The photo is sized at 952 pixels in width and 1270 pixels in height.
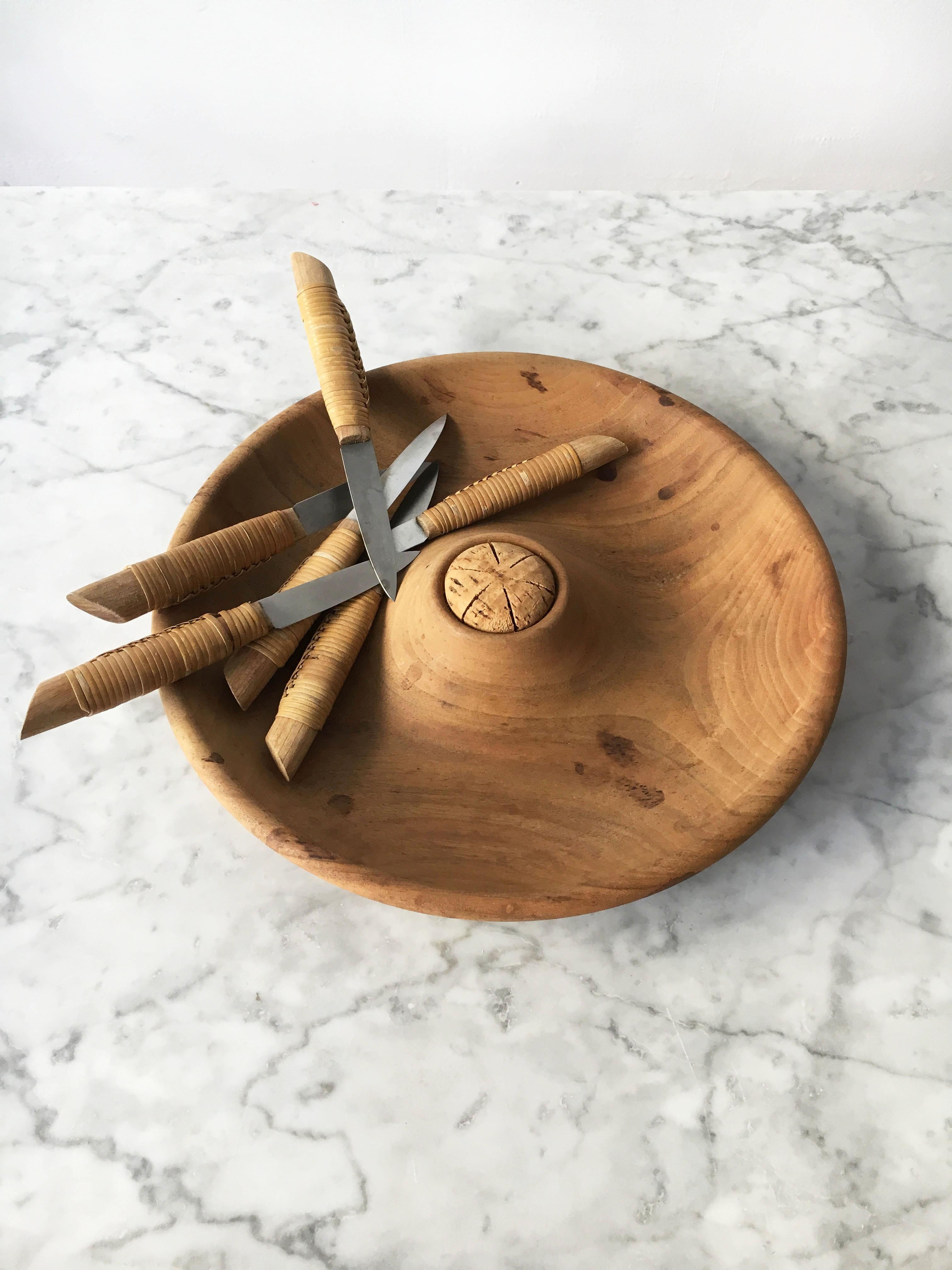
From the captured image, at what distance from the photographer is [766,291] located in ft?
3.03

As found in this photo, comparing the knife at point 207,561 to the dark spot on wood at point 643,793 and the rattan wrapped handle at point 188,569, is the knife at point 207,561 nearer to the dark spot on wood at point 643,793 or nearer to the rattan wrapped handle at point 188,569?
the rattan wrapped handle at point 188,569

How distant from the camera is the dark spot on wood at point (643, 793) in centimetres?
56

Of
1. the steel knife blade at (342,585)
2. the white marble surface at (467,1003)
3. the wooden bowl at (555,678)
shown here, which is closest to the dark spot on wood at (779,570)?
the wooden bowl at (555,678)

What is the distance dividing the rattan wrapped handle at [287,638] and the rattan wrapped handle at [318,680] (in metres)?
0.01

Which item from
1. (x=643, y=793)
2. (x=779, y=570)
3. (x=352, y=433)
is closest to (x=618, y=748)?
(x=643, y=793)

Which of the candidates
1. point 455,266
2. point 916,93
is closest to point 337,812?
point 455,266

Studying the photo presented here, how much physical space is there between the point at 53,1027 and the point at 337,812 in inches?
8.2

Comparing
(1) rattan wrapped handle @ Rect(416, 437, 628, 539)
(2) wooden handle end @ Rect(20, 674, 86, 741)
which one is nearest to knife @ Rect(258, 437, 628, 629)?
(1) rattan wrapped handle @ Rect(416, 437, 628, 539)

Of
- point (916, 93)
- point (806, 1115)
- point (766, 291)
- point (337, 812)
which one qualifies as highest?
point (916, 93)

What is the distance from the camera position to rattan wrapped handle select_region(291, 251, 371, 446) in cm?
64

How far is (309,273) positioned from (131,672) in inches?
11.7

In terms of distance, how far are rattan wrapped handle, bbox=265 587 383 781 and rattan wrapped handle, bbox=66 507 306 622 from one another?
6 cm

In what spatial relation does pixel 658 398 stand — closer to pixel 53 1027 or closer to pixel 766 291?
pixel 766 291

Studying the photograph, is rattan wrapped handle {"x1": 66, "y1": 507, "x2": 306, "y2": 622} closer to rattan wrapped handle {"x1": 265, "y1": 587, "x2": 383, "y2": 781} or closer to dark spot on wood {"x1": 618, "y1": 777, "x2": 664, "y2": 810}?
rattan wrapped handle {"x1": 265, "y1": 587, "x2": 383, "y2": 781}
